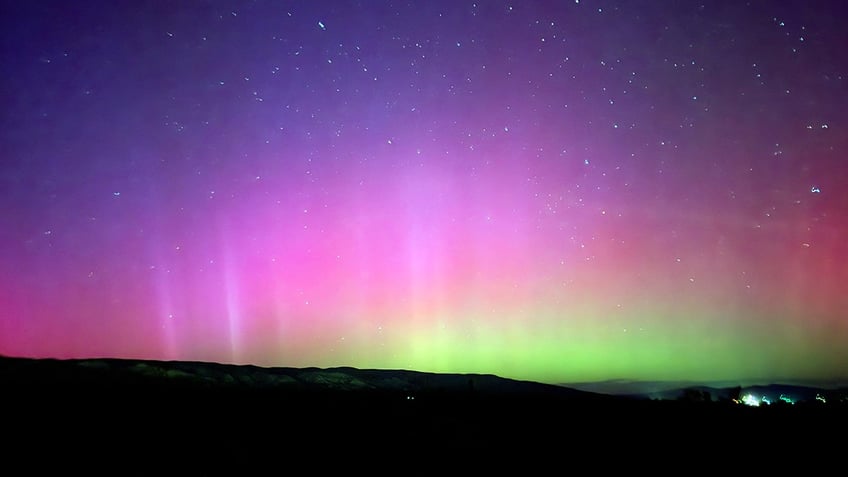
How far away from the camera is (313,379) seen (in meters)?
51.7

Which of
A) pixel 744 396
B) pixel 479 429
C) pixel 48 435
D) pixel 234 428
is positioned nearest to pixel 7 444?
pixel 48 435

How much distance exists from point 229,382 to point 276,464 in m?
27.6

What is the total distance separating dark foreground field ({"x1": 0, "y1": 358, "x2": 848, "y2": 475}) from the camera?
52.4ft

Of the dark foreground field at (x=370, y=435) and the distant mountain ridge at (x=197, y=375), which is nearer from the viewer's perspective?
the dark foreground field at (x=370, y=435)

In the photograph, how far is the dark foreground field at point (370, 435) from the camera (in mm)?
15961

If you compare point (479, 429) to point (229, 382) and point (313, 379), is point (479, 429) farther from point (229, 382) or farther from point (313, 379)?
point (313, 379)

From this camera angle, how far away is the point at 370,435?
19.8 metres

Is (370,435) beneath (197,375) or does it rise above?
beneath

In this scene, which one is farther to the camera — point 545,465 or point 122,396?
point 122,396

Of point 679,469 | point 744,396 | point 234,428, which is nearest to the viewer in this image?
point 679,469

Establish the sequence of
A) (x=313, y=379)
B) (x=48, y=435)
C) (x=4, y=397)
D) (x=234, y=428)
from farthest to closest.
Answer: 1. (x=313, y=379)
2. (x=4, y=397)
3. (x=234, y=428)
4. (x=48, y=435)

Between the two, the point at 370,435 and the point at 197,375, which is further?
the point at 197,375

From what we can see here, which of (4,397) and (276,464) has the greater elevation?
(4,397)

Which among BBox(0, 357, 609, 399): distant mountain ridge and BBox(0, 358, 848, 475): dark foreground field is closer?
BBox(0, 358, 848, 475): dark foreground field
